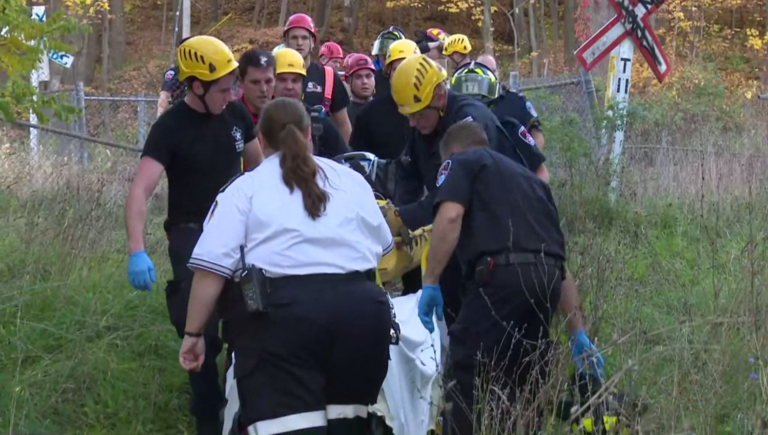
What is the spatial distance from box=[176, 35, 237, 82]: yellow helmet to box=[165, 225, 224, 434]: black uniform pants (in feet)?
2.56

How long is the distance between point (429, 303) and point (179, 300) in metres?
1.34

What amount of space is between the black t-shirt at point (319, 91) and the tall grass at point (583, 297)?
1.68 metres

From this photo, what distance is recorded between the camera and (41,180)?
9695mm

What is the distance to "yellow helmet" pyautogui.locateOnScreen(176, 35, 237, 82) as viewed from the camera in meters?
5.55

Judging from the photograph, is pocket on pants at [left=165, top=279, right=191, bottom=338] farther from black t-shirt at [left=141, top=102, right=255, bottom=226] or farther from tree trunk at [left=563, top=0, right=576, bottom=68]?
tree trunk at [left=563, top=0, right=576, bottom=68]

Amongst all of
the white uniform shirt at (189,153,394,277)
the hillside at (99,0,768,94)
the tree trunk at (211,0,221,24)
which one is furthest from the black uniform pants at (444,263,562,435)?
the tree trunk at (211,0,221,24)

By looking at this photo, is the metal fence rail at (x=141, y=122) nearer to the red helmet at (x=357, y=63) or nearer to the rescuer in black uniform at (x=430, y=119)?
the red helmet at (x=357, y=63)

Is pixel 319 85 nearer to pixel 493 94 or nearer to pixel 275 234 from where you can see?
pixel 493 94

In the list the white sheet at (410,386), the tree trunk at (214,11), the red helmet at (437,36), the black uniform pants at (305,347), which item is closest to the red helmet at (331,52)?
the red helmet at (437,36)

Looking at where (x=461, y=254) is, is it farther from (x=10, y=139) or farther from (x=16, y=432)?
(x=10, y=139)

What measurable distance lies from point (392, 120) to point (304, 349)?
3566 millimetres

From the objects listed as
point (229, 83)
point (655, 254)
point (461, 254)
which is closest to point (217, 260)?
point (461, 254)

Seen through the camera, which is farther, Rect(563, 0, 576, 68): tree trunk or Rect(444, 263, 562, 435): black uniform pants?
Rect(563, 0, 576, 68): tree trunk

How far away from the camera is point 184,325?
5.57 m
